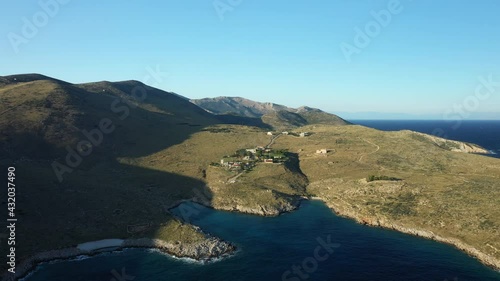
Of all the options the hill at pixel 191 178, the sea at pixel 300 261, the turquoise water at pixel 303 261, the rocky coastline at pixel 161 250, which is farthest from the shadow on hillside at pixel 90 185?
the turquoise water at pixel 303 261

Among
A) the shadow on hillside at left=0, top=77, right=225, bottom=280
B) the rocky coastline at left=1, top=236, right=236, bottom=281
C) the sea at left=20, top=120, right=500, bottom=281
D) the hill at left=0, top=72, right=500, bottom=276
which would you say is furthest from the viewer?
the hill at left=0, top=72, right=500, bottom=276

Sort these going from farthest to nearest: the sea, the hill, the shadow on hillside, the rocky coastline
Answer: the hill < the shadow on hillside < the rocky coastline < the sea

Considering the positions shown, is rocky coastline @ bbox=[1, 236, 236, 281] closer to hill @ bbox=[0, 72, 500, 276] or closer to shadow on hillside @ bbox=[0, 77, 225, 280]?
hill @ bbox=[0, 72, 500, 276]

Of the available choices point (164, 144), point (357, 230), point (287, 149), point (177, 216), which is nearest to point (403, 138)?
point (287, 149)

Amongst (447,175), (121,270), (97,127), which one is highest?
(97,127)

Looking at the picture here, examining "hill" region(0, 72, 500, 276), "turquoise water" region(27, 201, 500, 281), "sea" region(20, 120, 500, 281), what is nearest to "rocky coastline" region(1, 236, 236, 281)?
"sea" region(20, 120, 500, 281)

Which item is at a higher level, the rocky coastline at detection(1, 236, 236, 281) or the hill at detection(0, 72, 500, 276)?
the hill at detection(0, 72, 500, 276)

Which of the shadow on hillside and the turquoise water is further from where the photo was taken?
the shadow on hillside

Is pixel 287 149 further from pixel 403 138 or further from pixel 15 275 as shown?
pixel 15 275

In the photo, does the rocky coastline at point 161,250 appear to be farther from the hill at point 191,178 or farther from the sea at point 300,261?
the hill at point 191,178
